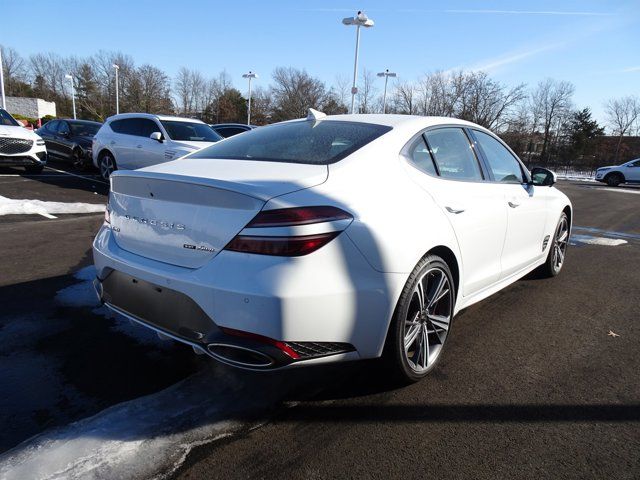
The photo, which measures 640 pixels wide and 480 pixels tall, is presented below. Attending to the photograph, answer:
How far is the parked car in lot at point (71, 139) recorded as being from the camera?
13.5 meters

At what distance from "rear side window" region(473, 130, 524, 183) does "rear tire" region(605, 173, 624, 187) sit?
1093 inches

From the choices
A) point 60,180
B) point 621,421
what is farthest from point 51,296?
point 60,180

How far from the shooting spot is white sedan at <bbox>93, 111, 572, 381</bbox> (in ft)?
7.02

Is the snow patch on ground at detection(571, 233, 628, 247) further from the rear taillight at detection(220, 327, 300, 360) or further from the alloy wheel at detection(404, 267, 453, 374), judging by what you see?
the rear taillight at detection(220, 327, 300, 360)

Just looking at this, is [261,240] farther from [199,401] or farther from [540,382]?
[540,382]

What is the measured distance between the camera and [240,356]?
2205 mm

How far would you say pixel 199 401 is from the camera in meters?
2.57

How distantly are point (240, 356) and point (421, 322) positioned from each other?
1.18 metres

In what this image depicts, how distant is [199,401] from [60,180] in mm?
10764

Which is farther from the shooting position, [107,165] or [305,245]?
[107,165]

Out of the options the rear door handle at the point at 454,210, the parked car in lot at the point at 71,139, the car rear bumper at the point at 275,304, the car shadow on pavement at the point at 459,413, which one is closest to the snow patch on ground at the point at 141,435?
the car shadow on pavement at the point at 459,413

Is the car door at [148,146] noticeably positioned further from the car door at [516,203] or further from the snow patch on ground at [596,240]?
the snow patch on ground at [596,240]

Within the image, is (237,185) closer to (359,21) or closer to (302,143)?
(302,143)

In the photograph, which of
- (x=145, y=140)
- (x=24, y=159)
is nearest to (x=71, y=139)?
(x=24, y=159)
